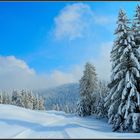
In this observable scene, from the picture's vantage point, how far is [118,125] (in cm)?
3031

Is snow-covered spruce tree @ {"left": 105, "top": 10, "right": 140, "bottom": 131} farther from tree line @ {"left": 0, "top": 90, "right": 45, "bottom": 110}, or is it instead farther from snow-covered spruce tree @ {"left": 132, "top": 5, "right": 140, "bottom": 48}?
tree line @ {"left": 0, "top": 90, "right": 45, "bottom": 110}

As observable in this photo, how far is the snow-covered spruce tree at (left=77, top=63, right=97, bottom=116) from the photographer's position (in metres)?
64.6

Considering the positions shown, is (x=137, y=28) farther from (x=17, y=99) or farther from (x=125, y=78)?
(x=17, y=99)

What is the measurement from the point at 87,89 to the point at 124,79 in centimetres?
3519

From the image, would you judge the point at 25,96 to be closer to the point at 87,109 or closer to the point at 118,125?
the point at 87,109

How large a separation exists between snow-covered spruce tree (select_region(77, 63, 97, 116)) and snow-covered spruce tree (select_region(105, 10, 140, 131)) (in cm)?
3141

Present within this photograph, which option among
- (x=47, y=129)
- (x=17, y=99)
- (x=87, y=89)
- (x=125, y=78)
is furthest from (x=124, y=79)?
(x=17, y=99)

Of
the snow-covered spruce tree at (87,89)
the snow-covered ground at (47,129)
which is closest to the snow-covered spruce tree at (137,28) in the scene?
the snow-covered ground at (47,129)

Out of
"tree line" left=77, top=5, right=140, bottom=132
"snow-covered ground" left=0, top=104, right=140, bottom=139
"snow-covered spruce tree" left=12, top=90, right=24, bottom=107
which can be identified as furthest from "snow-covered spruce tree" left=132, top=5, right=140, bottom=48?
"snow-covered spruce tree" left=12, top=90, right=24, bottom=107

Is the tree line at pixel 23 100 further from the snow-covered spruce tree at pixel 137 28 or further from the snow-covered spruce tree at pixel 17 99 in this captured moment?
the snow-covered spruce tree at pixel 137 28

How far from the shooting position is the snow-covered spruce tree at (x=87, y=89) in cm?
6456

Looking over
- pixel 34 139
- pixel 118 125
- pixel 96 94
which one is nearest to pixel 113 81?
pixel 118 125

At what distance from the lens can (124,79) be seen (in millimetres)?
30859

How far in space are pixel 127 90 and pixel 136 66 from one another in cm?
254
